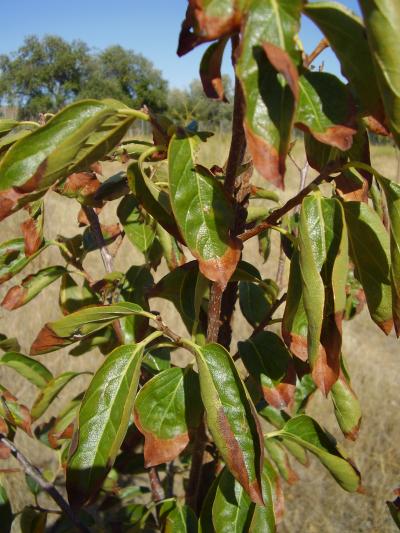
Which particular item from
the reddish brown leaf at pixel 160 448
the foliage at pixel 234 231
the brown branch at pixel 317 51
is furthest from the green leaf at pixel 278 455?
the brown branch at pixel 317 51

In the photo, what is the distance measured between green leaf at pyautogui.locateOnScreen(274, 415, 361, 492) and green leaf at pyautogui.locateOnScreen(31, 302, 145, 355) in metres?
0.39

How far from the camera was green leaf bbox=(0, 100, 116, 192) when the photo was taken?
1.58 ft

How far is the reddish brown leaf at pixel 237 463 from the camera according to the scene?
2.05 ft

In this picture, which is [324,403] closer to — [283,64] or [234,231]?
[234,231]

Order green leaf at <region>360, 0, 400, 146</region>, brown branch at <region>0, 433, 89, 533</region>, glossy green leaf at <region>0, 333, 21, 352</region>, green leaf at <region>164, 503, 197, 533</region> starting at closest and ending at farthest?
green leaf at <region>360, 0, 400, 146</region>
green leaf at <region>164, 503, 197, 533</region>
brown branch at <region>0, 433, 89, 533</region>
glossy green leaf at <region>0, 333, 21, 352</region>

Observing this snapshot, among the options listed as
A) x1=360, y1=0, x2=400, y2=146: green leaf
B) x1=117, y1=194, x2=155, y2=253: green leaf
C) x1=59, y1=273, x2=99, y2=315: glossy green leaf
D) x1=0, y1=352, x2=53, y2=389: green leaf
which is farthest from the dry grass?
x1=360, y1=0, x2=400, y2=146: green leaf

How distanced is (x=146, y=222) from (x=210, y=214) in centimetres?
40

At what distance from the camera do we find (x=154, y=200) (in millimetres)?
638

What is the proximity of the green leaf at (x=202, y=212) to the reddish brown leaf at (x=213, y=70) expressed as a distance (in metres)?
0.07

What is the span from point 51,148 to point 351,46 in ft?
1.00

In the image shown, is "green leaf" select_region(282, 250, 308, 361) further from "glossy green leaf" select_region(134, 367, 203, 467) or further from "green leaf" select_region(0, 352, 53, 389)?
"green leaf" select_region(0, 352, 53, 389)

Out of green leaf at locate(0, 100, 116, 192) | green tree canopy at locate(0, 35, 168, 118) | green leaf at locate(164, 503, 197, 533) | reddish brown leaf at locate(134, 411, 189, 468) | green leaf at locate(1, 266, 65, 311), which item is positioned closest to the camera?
green leaf at locate(0, 100, 116, 192)

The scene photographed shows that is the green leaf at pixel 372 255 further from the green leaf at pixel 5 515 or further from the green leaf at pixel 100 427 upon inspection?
the green leaf at pixel 5 515

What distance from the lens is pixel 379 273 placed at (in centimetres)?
61
